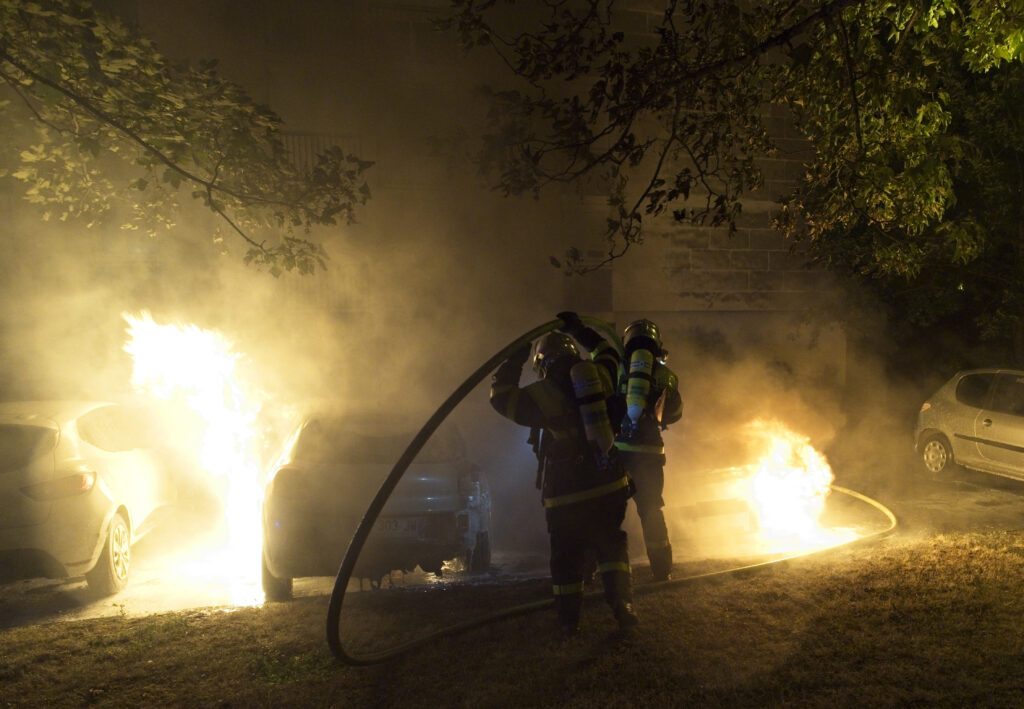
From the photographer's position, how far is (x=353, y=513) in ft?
18.2

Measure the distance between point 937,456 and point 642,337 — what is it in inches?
301

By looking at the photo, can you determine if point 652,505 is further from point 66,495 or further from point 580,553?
point 66,495

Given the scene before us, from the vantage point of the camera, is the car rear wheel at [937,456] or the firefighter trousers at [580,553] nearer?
the firefighter trousers at [580,553]

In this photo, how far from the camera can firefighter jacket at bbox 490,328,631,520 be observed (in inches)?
174

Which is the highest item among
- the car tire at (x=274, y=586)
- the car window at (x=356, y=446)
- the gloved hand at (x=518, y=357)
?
A: the gloved hand at (x=518, y=357)

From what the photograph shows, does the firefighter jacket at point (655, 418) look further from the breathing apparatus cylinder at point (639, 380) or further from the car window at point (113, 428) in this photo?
the car window at point (113, 428)

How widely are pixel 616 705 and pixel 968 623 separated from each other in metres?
2.36

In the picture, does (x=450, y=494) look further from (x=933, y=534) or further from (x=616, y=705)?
(x=933, y=534)

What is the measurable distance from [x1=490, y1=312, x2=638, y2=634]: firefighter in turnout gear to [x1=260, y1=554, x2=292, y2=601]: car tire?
8.07 ft

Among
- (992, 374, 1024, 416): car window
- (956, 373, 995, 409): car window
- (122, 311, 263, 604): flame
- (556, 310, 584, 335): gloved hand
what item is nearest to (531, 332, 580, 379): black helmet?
(556, 310, 584, 335): gloved hand

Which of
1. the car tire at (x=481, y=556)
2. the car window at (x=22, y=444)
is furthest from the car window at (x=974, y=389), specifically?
the car window at (x=22, y=444)

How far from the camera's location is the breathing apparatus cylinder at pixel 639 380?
198 inches

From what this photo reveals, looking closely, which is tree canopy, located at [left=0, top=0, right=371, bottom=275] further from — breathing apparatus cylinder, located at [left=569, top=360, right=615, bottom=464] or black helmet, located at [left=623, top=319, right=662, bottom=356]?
breathing apparatus cylinder, located at [left=569, top=360, right=615, bottom=464]

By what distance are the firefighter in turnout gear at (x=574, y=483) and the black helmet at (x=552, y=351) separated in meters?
0.08
